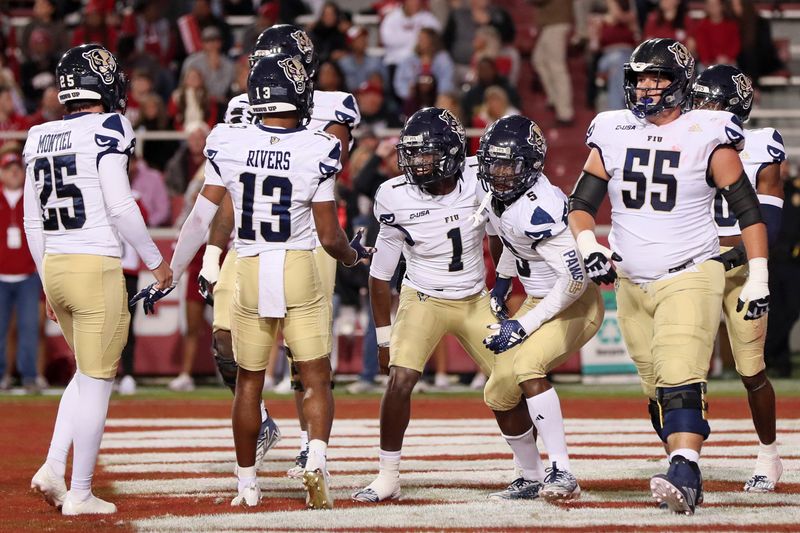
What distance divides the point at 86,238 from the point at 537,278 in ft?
6.20

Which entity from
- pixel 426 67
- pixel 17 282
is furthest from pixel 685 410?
pixel 426 67

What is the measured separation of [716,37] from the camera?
1468 centimetres

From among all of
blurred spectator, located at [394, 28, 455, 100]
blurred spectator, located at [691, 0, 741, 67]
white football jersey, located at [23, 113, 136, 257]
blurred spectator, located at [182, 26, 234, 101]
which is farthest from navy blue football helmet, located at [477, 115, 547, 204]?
blurred spectator, located at [691, 0, 741, 67]

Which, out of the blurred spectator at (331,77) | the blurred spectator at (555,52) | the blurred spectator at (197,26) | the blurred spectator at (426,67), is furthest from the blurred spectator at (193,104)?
the blurred spectator at (555,52)

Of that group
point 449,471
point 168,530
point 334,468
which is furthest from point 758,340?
point 168,530

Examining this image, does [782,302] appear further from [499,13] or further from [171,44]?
[171,44]

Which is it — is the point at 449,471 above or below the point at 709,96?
below

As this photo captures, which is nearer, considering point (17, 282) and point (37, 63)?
point (17, 282)

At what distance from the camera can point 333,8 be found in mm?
14617

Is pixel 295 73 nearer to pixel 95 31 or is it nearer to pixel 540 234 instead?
pixel 540 234

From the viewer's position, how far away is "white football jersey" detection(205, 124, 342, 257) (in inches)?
210

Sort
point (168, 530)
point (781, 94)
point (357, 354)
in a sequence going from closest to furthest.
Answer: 1. point (168, 530)
2. point (357, 354)
3. point (781, 94)

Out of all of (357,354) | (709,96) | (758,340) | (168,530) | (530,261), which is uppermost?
(709,96)

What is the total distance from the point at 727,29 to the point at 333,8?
14.1ft
